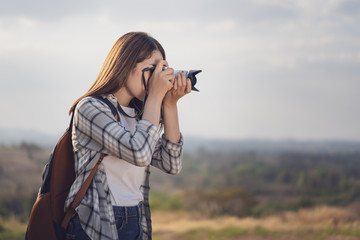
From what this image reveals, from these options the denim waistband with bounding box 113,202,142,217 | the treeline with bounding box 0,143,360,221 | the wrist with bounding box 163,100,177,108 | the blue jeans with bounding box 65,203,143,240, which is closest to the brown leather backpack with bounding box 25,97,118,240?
the blue jeans with bounding box 65,203,143,240

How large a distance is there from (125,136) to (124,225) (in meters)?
0.36

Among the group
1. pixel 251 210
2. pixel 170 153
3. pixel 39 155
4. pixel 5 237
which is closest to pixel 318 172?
pixel 251 210

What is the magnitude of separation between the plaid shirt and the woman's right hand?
14 centimetres

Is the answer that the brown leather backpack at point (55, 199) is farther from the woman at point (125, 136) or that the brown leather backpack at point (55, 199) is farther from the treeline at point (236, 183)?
the treeline at point (236, 183)

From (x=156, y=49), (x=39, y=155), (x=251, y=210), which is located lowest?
(x=251, y=210)

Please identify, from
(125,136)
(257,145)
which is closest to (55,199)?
(125,136)

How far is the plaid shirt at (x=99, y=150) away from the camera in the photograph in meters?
1.51

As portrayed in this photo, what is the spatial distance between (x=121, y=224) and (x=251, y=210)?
22.7 metres

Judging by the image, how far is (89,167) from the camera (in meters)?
1.55

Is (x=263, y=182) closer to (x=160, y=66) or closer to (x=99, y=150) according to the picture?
(x=160, y=66)

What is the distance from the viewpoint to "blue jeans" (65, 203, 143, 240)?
155 cm

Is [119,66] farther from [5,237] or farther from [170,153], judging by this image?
[5,237]

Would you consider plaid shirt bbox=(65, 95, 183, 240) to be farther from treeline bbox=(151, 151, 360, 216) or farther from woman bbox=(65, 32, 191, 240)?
treeline bbox=(151, 151, 360, 216)

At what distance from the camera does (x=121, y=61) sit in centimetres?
168
